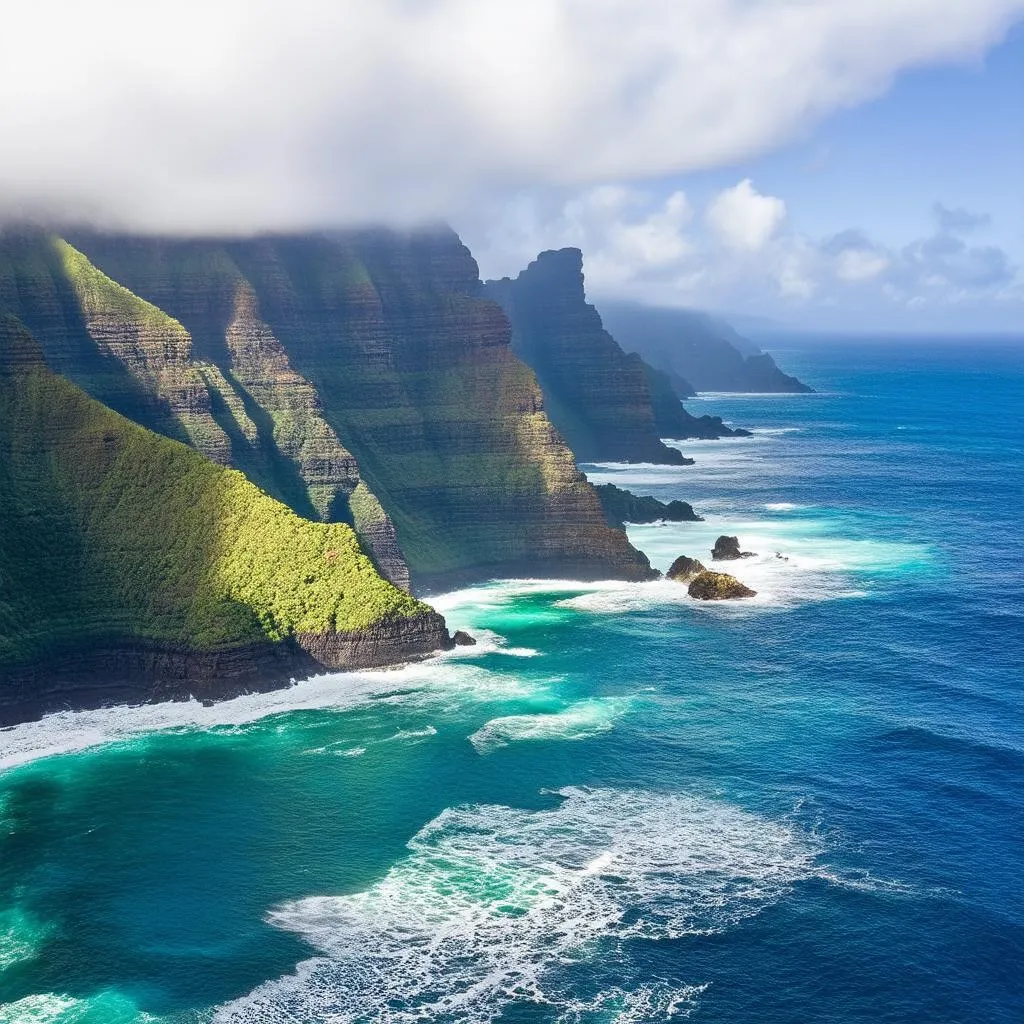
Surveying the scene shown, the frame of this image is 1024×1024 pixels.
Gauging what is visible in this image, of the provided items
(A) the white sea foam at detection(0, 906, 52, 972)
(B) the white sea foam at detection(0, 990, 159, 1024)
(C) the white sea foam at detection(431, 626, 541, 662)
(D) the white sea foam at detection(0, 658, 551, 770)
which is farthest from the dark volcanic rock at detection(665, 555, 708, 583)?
(B) the white sea foam at detection(0, 990, 159, 1024)

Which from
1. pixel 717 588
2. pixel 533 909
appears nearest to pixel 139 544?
pixel 533 909

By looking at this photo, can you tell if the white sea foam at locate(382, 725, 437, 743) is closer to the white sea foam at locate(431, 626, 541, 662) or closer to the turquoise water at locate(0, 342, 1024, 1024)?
the turquoise water at locate(0, 342, 1024, 1024)

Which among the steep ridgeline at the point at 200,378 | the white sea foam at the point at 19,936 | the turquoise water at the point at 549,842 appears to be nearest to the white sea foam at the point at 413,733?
the turquoise water at the point at 549,842

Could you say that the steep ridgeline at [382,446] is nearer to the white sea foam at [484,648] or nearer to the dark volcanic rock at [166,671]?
the white sea foam at [484,648]

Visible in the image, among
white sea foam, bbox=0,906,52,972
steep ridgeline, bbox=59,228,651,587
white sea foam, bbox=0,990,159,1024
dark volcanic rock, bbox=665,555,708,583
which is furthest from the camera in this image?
dark volcanic rock, bbox=665,555,708,583

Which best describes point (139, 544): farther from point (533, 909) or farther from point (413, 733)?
point (533, 909)

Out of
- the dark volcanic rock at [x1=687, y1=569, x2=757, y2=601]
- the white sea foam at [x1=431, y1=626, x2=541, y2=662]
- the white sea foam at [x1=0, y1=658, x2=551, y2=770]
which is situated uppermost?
the dark volcanic rock at [x1=687, y1=569, x2=757, y2=601]
